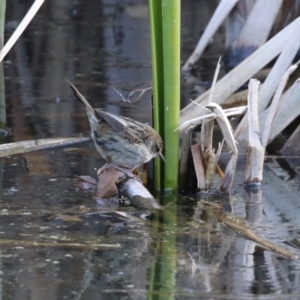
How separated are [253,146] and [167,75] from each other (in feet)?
2.47

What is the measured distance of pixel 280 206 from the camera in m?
4.73

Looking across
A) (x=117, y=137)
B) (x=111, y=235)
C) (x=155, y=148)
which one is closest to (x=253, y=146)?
(x=155, y=148)

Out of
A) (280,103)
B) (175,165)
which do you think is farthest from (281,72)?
(175,165)

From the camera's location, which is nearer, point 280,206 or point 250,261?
point 250,261

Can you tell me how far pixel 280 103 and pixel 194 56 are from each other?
3.35 m

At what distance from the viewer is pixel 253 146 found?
4973 mm

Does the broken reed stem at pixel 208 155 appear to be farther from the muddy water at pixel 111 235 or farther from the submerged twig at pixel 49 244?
the submerged twig at pixel 49 244

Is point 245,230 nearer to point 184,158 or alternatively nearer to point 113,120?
point 184,158

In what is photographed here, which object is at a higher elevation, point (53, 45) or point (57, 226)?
point (53, 45)

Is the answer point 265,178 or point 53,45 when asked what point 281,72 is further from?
point 53,45

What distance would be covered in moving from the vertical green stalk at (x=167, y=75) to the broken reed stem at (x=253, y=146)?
47 centimetres

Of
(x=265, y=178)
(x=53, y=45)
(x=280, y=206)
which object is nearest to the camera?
(x=280, y=206)

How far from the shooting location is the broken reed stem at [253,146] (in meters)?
4.97

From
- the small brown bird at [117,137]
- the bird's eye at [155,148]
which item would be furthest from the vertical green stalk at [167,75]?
the small brown bird at [117,137]
